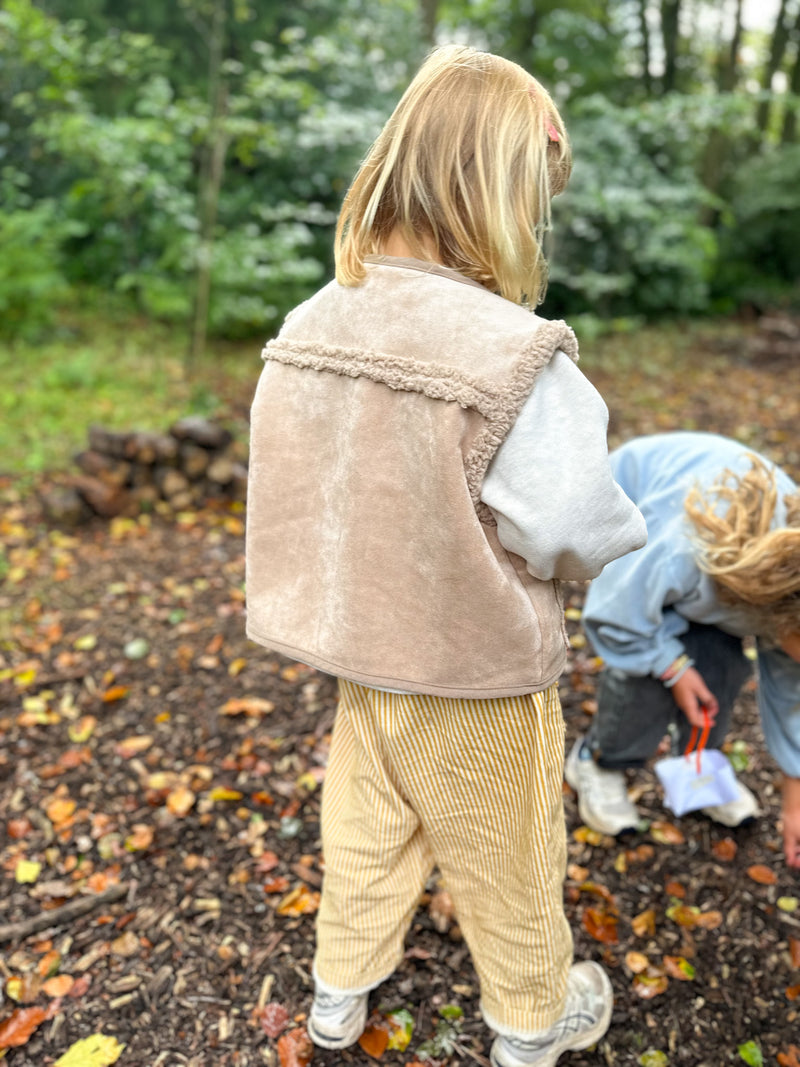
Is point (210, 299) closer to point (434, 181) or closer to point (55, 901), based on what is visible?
point (55, 901)

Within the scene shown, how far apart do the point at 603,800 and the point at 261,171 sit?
327 inches

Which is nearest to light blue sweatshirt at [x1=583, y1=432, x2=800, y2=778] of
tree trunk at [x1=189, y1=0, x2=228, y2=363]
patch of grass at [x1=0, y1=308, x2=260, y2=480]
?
patch of grass at [x1=0, y1=308, x2=260, y2=480]

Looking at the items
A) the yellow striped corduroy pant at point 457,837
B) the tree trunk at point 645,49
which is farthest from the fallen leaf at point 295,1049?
the tree trunk at point 645,49

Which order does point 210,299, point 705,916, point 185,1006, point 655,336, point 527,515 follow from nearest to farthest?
point 527,515 < point 185,1006 < point 705,916 < point 210,299 < point 655,336

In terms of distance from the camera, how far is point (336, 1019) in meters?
1.74

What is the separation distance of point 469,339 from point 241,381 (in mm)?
6214

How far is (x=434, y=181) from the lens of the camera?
1.14m

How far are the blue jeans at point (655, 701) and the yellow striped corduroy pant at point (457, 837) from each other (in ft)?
2.34

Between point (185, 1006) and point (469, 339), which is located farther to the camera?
point (185, 1006)

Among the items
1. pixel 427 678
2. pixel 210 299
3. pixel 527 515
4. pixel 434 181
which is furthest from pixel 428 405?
pixel 210 299

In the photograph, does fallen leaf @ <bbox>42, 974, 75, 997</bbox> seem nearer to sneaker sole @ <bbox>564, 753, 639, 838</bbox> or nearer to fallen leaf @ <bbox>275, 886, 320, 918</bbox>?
fallen leaf @ <bbox>275, 886, 320, 918</bbox>

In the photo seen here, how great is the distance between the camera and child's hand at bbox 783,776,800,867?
1.86 meters

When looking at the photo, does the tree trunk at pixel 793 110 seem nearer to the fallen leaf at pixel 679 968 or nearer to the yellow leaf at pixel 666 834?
the yellow leaf at pixel 666 834

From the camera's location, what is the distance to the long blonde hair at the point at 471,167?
3.66ft
